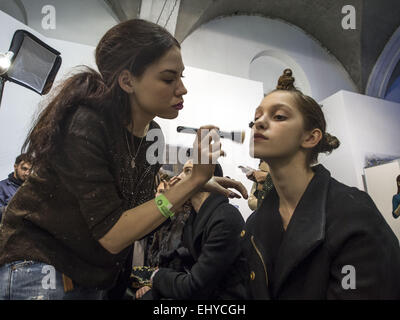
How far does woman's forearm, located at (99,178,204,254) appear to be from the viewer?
727 millimetres

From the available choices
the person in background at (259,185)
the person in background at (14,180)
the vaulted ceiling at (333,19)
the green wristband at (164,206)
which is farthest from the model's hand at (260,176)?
the person in background at (14,180)

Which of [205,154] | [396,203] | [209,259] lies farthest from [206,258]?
[396,203]

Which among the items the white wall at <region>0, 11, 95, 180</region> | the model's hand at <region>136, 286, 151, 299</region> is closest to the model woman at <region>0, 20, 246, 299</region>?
the model's hand at <region>136, 286, 151, 299</region>

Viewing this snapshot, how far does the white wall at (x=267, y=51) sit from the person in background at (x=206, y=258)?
644 mm

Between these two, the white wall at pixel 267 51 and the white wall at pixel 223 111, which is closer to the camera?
the white wall at pixel 223 111

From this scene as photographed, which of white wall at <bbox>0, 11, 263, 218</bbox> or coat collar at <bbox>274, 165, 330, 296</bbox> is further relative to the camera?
white wall at <bbox>0, 11, 263, 218</bbox>

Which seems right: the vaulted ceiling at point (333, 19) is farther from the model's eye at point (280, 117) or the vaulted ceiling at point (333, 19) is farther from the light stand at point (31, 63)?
the model's eye at point (280, 117)

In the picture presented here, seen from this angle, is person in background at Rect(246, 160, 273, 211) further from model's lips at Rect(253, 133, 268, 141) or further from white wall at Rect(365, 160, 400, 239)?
white wall at Rect(365, 160, 400, 239)

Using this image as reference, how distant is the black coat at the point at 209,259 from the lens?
92cm

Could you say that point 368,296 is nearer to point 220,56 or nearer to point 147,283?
point 147,283

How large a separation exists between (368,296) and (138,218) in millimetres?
645

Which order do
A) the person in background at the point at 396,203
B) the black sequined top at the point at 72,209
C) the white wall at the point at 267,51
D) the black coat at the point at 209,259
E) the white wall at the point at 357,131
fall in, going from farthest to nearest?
the white wall at the point at 267,51 → the white wall at the point at 357,131 → the person in background at the point at 396,203 → the black coat at the point at 209,259 → the black sequined top at the point at 72,209

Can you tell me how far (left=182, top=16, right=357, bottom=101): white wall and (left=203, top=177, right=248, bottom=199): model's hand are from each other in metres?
0.58
